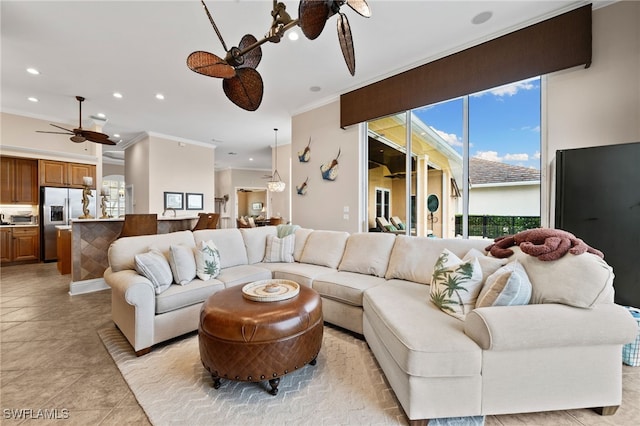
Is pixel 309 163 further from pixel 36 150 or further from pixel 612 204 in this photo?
pixel 36 150

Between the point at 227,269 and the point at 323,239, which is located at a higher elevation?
the point at 323,239

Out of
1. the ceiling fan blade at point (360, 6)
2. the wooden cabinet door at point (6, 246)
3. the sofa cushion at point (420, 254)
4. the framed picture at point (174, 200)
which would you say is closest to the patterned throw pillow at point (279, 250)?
the sofa cushion at point (420, 254)

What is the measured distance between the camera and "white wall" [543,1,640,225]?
2379 millimetres

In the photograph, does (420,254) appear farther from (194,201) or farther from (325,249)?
(194,201)

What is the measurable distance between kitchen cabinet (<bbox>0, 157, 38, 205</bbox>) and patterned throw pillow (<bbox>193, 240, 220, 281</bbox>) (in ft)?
19.7

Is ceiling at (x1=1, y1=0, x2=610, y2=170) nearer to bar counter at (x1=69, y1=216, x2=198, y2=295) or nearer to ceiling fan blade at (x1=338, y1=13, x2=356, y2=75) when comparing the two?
ceiling fan blade at (x1=338, y1=13, x2=356, y2=75)

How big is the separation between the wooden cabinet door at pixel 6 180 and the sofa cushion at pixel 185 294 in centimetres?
638

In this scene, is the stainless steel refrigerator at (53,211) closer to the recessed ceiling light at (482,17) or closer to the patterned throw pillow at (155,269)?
the patterned throw pillow at (155,269)

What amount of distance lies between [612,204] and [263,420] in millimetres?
3079

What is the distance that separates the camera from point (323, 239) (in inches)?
137

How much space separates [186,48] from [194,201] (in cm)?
495

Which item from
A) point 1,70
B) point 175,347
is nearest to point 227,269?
point 175,347

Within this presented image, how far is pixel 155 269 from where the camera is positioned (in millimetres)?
2367

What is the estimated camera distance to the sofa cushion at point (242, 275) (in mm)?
2803
